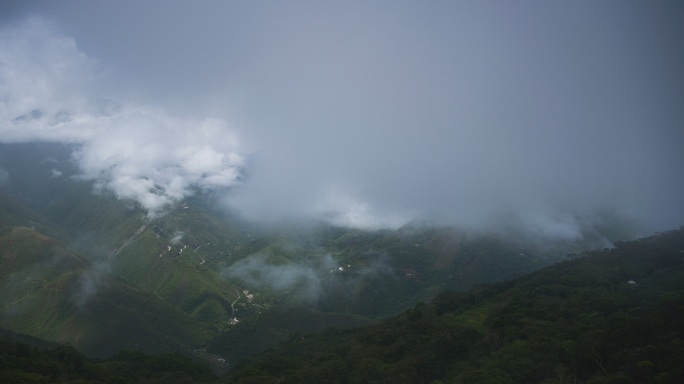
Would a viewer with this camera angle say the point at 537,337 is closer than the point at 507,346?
Yes

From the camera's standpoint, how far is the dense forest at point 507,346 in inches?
2594

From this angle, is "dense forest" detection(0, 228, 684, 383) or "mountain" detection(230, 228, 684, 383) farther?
"dense forest" detection(0, 228, 684, 383)

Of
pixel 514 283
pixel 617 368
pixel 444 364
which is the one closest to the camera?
pixel 617 368

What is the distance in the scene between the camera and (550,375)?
217 ft

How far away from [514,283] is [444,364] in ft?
258

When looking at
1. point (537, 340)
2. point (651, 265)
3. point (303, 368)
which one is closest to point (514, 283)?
point (651, 265)

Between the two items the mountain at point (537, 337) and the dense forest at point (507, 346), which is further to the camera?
the dense forest at point (507, 346)

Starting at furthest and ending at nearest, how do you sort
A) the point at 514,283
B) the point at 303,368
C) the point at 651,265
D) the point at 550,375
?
the point at 514,283
the point at 651,265
the point at 303,368
the point at 550,375

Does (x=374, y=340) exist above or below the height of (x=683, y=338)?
above

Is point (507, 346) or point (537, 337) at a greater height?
point (537, 337)

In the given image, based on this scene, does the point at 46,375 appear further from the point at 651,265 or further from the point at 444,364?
the point at 651,265

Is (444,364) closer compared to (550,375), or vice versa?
(550,375)

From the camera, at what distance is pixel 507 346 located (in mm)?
79250

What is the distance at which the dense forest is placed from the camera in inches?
2594
